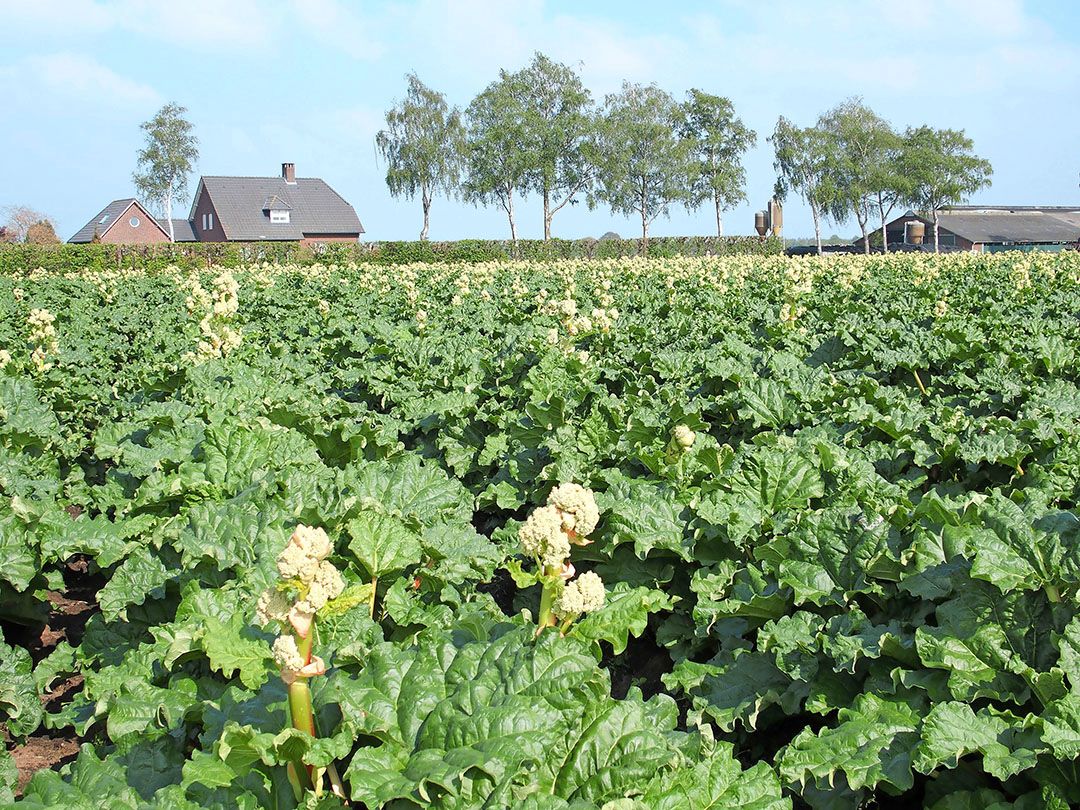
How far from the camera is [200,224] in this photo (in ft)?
251

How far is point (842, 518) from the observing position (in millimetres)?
4004

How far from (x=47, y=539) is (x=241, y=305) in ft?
44.1

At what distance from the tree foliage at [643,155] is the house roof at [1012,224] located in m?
23.7

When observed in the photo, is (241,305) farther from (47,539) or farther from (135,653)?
(135,653)

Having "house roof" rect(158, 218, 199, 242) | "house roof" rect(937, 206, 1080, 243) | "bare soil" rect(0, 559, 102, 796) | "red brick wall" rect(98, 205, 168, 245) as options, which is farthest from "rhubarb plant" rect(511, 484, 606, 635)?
"house roof" rect(158, 218, 199, 242)

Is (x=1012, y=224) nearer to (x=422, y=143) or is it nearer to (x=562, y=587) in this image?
(x=422, y=143)

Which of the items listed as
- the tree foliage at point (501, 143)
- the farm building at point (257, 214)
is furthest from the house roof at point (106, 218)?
the tree foliage at point (501, 143)

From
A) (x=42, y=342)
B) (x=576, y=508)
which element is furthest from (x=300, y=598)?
(x=42, y=342)

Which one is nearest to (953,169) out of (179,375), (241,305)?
(241,305)

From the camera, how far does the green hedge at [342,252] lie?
38188 mm

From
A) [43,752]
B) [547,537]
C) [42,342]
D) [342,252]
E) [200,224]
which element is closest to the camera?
[547,537]

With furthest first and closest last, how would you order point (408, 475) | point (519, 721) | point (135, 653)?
point (408, 475) < point (135, 653) < point (519, 721)

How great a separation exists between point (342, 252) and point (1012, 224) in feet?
204

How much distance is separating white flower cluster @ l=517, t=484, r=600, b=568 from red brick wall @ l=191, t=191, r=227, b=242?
2883 inches
